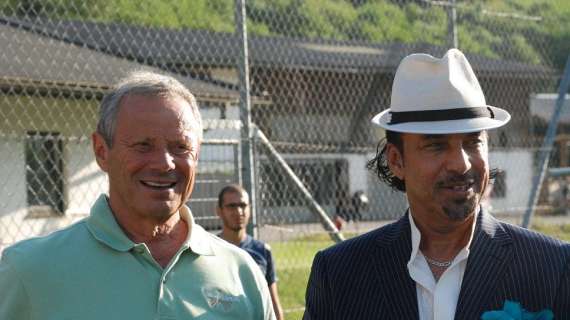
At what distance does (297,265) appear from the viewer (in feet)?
37.1

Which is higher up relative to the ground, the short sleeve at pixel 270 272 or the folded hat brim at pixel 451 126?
the folded hat brim at pixel 451 126

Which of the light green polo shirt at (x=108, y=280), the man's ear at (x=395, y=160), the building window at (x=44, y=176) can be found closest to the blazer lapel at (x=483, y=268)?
the man's ear at (x=395, y=160)

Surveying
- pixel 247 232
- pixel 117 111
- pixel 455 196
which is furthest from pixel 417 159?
pixel 247 232

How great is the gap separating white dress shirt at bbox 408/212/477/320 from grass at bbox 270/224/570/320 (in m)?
5.19

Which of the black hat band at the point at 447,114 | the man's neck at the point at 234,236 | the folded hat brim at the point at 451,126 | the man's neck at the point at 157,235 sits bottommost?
the man's neck at the point at 234,236

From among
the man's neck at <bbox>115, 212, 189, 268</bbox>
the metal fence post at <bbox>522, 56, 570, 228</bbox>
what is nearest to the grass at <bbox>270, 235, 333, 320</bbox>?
the metal fence post at <bbox>522, 56, 570, 228</bbox>

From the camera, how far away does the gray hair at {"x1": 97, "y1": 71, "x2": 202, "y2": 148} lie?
9.78ft

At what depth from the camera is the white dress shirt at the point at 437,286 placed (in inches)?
116

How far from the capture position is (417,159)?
2.98 m

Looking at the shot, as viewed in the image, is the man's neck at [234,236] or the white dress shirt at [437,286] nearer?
the white dress shirt at [437,286]

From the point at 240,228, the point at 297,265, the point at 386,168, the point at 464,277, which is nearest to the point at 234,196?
the point at 240,228

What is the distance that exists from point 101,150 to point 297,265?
27.5ft

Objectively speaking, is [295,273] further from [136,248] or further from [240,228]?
[136,248]

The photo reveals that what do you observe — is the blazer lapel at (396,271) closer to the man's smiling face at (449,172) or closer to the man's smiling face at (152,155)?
the man's smiling face at (449,172)
